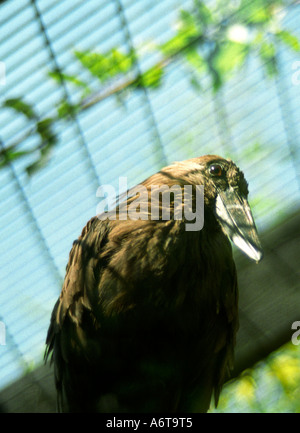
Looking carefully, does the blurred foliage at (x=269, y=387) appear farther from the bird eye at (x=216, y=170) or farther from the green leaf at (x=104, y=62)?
the green leaf at (x=104, y=62)

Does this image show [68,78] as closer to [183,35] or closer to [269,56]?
[183,35]

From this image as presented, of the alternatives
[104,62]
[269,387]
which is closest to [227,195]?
[104,62]

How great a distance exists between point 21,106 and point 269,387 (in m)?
1.50

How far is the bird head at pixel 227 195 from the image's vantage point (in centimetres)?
191

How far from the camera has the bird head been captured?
1912 millimetres

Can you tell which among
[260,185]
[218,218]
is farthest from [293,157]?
[218,218]

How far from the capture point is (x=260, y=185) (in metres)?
2.44

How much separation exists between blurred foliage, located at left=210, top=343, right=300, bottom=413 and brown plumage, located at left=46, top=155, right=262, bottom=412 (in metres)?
0.36

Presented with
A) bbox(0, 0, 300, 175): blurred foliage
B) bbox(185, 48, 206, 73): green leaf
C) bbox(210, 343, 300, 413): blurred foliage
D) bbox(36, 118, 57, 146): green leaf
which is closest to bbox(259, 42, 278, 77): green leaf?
bbox(0, 0, 300, 175): blurred foliage
